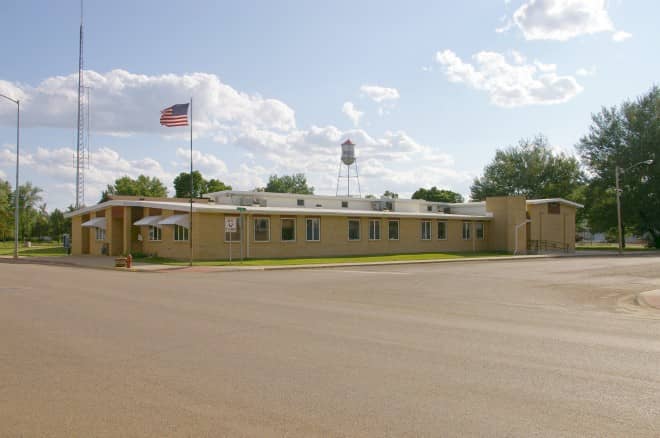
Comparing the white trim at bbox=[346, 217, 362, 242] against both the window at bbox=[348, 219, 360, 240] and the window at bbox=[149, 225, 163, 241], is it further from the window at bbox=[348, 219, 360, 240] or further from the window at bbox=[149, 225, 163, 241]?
the window at bbox=[149, 225, 163, 241]

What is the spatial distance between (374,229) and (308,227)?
6389 mm

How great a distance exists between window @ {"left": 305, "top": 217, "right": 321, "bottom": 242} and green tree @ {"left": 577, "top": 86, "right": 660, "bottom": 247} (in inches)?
1534

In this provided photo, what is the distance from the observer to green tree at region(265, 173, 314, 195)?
11412cm

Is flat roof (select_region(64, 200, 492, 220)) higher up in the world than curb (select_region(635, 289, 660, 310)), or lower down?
higher up

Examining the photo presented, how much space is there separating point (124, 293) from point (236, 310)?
522cm

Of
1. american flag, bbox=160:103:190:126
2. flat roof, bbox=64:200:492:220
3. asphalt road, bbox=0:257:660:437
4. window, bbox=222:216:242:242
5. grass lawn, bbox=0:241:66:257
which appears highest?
american flag, bbox=160:103:190:126

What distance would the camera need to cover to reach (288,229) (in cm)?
3781

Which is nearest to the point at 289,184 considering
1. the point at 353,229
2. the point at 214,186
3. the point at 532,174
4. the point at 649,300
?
the point at 214,186

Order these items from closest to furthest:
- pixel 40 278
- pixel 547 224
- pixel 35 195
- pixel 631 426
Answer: pixel 631 426, pixel 40 278, pixel 547 224, pixel 35 195

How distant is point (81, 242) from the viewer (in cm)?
4709

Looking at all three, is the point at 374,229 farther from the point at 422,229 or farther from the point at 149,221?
the point at 149,221

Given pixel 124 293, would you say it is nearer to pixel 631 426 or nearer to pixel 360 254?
pixel 631 426

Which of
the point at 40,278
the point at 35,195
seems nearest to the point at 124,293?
the point at 40,278

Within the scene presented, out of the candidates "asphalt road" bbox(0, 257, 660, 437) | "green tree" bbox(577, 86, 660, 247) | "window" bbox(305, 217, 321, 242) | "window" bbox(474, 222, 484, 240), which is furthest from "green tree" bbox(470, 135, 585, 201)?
"asphalt road" bbox(0, 257, 660, 437)
